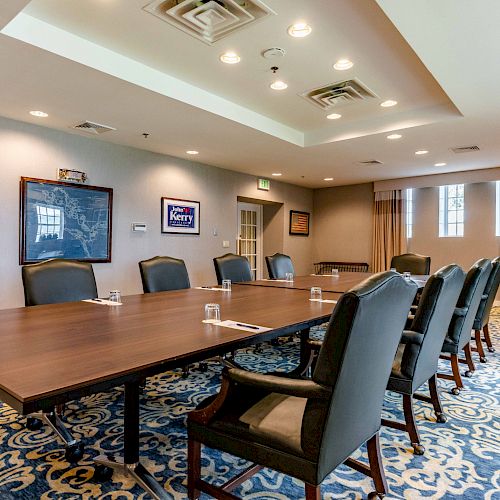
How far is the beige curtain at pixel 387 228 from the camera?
7559mm

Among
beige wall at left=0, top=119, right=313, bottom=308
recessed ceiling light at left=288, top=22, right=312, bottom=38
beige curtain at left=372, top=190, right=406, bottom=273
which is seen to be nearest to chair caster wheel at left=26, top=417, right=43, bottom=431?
beige wall at left=0, top=119, right=313, bottom=308

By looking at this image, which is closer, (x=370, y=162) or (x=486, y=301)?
(x=486, y=301)

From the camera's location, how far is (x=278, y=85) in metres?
3.58

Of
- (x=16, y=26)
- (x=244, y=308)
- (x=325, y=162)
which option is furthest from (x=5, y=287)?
(x=325, y=162)

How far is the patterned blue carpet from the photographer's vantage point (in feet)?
5.34

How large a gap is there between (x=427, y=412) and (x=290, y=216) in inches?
231

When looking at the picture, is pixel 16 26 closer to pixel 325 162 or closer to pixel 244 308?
pixel 244 308

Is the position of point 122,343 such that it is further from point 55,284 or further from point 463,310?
point 463,310

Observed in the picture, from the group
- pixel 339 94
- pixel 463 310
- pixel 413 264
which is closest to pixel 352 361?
pixel 463 310

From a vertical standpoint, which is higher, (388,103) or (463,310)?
(388,103)

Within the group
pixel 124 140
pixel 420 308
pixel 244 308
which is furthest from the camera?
pixel 124 140

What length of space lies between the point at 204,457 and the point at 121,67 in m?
2.82

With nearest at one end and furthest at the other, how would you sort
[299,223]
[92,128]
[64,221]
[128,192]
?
[92,128]
[64,221]
[128,192]
[299,223]

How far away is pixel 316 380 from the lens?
3.62 ft
